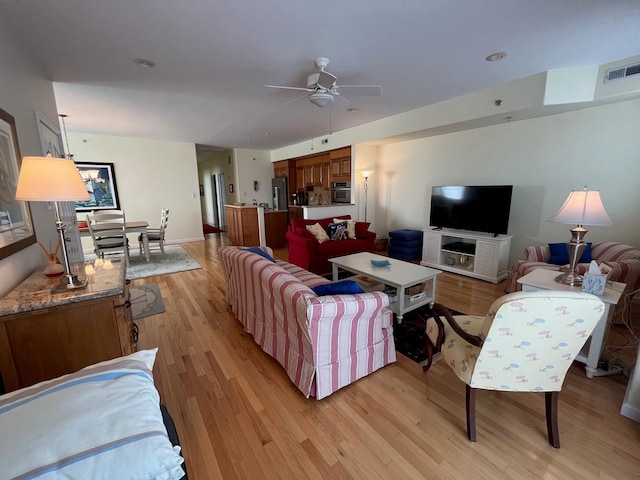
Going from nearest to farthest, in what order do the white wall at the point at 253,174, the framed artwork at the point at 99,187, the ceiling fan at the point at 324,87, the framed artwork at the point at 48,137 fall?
the framed artwork at the point at 48,137, the ceiling fan at the point at 324,87, the framed artwork at the point at 99,187, the white wall at the point at 253,174

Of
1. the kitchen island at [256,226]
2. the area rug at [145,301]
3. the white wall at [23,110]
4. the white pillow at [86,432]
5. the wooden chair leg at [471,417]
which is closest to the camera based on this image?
the white pillow at [86,432]

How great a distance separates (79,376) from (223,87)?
3.35 m

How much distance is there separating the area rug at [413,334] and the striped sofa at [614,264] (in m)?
1.03

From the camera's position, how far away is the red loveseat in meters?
4.16

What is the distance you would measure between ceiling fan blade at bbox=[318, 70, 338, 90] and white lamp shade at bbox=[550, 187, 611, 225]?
87.4 inches

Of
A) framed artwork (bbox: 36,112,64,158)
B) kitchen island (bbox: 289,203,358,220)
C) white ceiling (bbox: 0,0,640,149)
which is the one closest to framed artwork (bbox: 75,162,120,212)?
white ceiling (bbox: 0,0,640,149)

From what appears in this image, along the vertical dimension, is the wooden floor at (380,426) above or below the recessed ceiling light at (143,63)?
below

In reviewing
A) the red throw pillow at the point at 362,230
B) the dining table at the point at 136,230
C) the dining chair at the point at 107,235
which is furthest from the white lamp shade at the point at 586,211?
the dining table at the point at 136,230

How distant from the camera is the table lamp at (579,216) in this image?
1.96 metres

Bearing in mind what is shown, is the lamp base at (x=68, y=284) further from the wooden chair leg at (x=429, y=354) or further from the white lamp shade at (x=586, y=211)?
the white lamp shade at (x=586, y=211)

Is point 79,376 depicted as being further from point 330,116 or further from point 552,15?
point 330,116

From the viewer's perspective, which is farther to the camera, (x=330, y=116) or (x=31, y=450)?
(x=330, y=116)

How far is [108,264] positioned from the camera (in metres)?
2.00

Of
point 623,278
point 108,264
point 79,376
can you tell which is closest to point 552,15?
point 623,278
